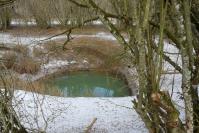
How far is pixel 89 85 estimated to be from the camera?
59.1ft

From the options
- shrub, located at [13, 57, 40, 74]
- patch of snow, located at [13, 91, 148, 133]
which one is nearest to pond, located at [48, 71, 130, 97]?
shrub, located at [13, 57, 40, 74]

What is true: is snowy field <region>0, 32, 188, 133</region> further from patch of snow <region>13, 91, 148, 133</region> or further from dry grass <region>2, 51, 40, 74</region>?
dry grass <region>2, 51, 40, 74</region>

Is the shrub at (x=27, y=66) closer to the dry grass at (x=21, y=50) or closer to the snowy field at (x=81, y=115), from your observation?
the dry grass at (x=21, y=50)

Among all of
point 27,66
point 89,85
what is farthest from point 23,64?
point 89,85

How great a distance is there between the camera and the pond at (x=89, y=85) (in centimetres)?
1638

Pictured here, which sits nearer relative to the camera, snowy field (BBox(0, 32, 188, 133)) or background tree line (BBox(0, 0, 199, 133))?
background tree line (BBox(0, 0, 199, 133))

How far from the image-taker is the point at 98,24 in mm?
29500

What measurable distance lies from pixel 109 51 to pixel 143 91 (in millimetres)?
16874

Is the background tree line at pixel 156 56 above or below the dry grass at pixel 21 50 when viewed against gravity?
above

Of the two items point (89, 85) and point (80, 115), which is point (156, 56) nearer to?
point (80, 115)

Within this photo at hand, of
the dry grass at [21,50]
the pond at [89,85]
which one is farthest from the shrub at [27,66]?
the pond at [89,85]

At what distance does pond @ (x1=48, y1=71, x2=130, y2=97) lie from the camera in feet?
53.7

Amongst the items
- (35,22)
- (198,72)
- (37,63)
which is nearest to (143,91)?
(198,72)

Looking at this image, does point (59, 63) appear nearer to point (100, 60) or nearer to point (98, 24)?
point (100, 60)
